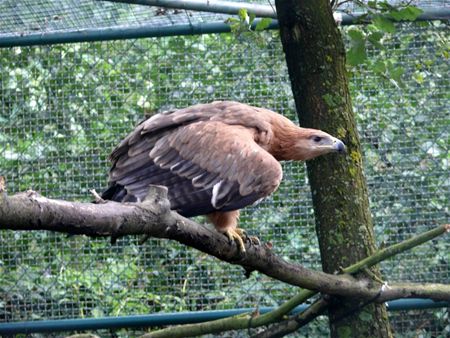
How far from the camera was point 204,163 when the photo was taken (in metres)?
3.77

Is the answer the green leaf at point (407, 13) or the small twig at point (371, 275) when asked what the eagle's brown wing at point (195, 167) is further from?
the green leaf at point (407, 13)

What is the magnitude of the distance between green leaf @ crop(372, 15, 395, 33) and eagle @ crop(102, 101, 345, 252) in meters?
0.54

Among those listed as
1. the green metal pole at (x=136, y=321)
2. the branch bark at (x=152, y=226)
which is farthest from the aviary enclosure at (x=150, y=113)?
the branch bark at (x=152, y=226)

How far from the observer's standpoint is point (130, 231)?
2486 mm

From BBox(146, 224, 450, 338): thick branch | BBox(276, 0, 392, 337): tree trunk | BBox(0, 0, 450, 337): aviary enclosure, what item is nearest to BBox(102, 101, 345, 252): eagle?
BBox(276, 0, 392, 337): tree trunk

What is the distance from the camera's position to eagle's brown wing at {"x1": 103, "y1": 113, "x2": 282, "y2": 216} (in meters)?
3.59

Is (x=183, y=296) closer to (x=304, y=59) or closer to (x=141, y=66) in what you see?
(x=141, y=66)

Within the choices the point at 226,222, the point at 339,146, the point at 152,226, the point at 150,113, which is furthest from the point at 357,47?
the point at 150,113

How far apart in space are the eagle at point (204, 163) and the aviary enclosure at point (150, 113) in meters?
1.09

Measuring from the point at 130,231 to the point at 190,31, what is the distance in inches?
107

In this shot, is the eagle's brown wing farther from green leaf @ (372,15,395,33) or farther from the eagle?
green leaf @ (372,15,395,33)

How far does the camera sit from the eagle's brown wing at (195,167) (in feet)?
11.8

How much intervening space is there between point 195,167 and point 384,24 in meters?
0.99

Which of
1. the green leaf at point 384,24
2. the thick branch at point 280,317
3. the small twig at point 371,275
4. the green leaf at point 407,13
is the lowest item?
the thick branch at point 280,317
